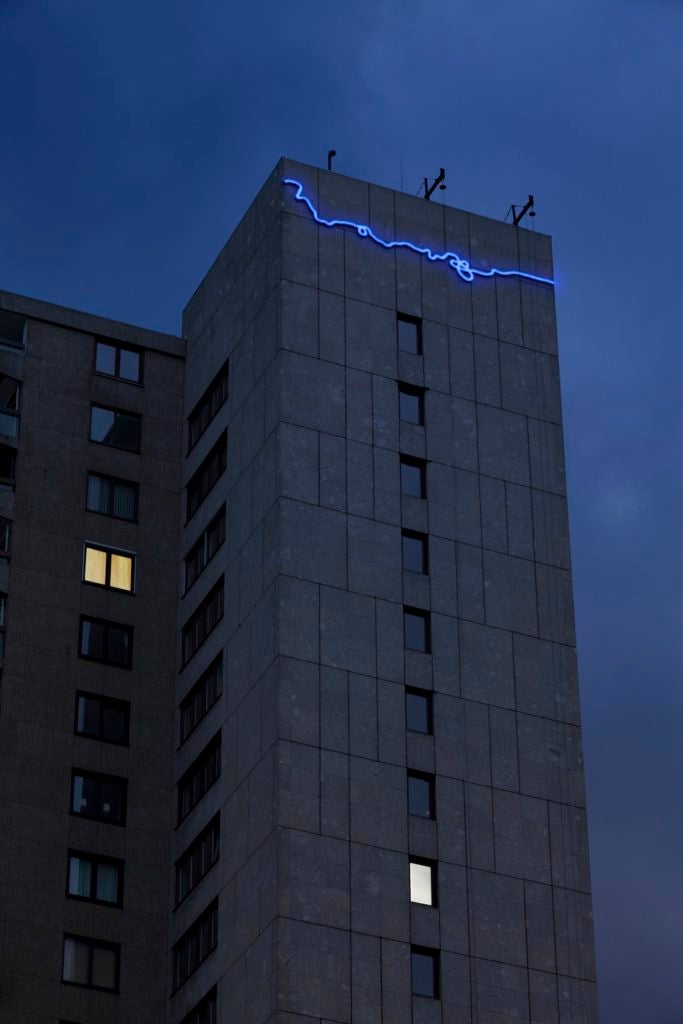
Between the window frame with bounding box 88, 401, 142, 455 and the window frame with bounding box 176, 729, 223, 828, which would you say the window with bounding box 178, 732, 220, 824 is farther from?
the window frame with bounding box 88, 401, 142, 455

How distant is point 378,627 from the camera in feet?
271

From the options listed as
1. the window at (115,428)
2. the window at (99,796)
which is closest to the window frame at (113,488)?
the window at (115,428)

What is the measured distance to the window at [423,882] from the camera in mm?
78062

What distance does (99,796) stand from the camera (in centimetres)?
8588

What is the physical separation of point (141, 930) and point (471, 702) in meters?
16.0

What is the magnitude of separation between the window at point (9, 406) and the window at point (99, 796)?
16074mm

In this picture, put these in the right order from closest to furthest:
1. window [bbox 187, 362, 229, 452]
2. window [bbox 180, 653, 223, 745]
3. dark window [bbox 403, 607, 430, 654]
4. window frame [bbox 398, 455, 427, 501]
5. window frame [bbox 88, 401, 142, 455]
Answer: dark window [bbox 403, 607, 430, 654], window [bbox 180, 653, 223, 745], window frame [bbox 398, 455, 427, 501], window [bbox 187, 362, 229, 452], window frame [bbox 88, 401, 142, 455]

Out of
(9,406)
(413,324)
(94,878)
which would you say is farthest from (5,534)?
(413,324)

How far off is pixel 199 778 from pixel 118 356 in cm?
2207

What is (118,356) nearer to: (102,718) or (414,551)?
(102,718)

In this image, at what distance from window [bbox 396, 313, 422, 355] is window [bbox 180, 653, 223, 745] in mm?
15792

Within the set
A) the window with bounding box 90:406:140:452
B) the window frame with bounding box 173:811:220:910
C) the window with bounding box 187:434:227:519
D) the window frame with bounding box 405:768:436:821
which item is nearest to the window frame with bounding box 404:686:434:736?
the window frame with bounding box 405:768:436:821

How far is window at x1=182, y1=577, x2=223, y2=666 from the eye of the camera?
287 feet
